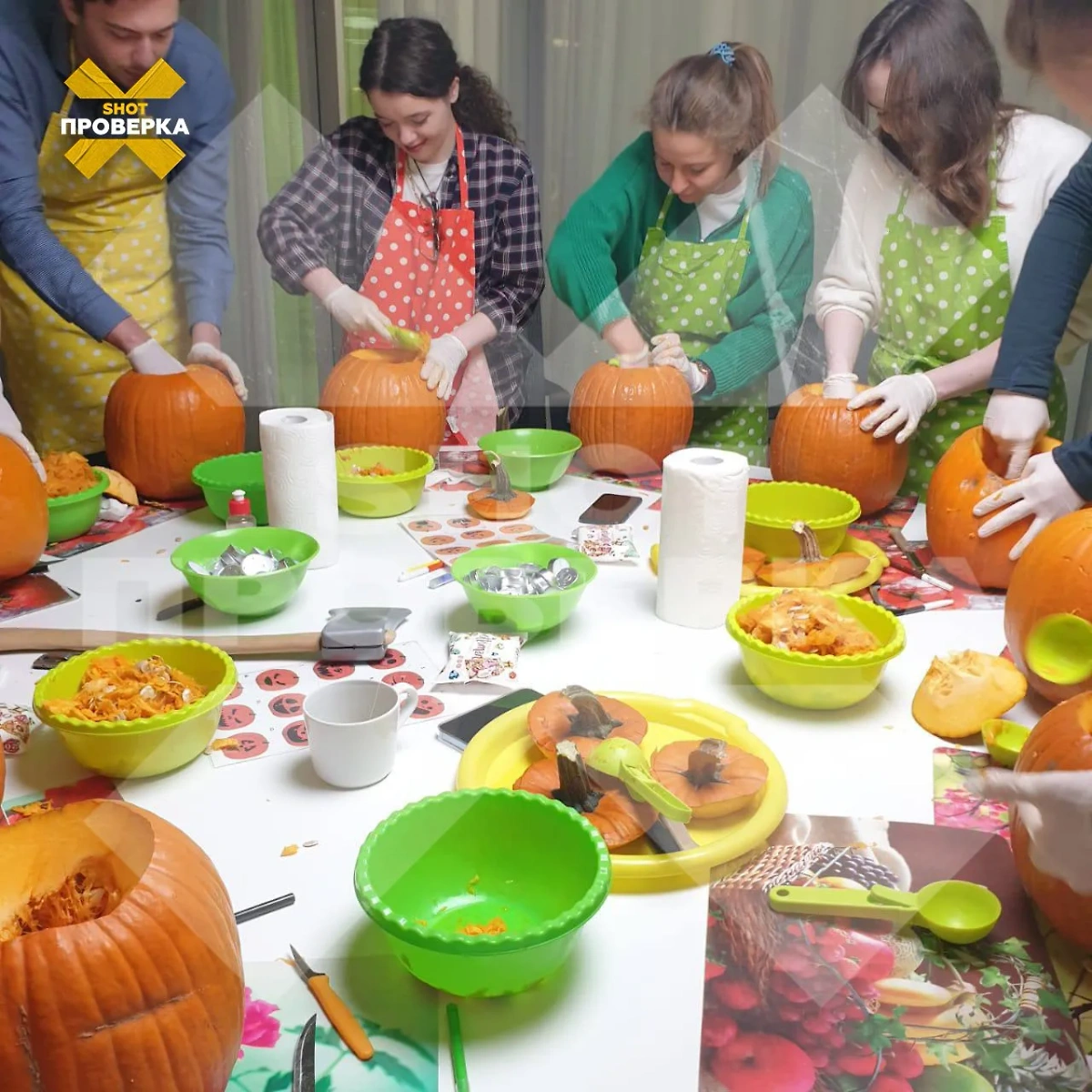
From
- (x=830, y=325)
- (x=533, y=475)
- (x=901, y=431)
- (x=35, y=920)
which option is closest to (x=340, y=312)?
(x=533, y=475)

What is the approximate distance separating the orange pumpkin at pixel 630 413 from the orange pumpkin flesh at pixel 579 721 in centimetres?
74

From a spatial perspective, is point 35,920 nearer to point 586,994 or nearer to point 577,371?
point 586,994

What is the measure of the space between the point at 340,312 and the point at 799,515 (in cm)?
71

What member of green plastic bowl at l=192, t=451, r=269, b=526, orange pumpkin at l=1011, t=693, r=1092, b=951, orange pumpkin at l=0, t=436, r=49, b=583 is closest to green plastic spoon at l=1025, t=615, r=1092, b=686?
orange pumpkin at l=1011, t=693, r=1092, b=951

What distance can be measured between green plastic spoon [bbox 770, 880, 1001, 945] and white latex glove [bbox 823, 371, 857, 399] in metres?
0.89

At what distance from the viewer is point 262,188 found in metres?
1.32

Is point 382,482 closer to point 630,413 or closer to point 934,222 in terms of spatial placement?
point 630,413

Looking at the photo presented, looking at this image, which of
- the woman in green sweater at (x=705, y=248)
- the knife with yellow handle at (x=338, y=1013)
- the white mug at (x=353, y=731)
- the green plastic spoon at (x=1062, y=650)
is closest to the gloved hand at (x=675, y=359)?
the woman in green sweater at (x=705, y=248)

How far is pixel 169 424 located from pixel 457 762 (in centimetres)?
81

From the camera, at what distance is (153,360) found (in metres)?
1.38

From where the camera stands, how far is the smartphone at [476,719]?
0.83 metres

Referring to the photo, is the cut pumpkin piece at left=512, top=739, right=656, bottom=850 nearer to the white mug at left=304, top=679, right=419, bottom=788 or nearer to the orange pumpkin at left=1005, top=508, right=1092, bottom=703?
the white mug at left=304, top=679, right=419, bottom=788

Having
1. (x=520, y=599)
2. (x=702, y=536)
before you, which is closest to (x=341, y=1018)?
(x=520, y=599)

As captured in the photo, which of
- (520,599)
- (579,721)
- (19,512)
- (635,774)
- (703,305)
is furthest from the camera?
(703,305)
